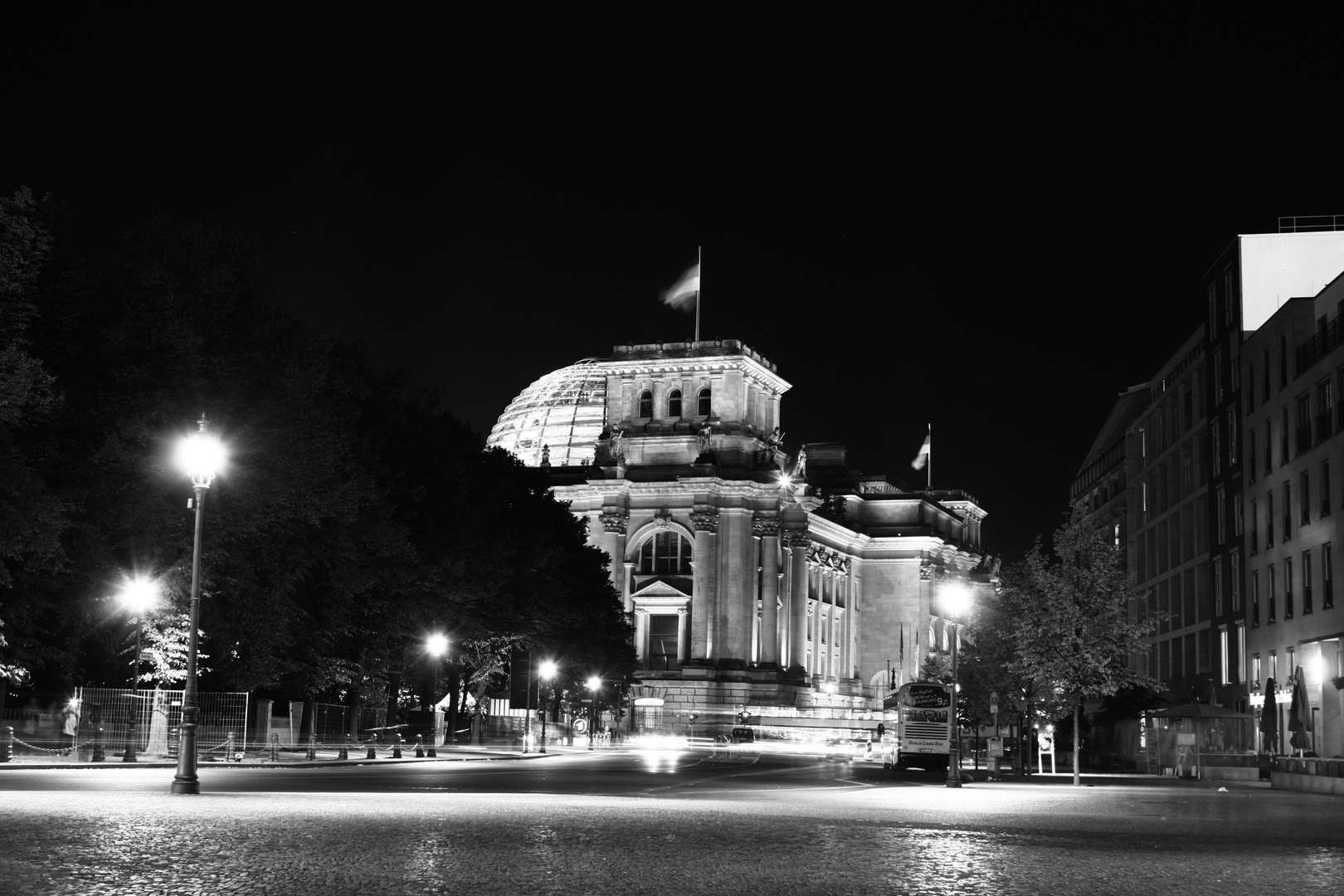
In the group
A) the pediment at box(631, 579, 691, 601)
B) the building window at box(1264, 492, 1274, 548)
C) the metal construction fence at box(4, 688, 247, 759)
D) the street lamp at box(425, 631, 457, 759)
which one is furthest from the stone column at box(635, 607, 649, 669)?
the metal construction fence at box(4, 688, 247, 759)

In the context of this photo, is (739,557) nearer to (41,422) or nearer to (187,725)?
(41,422)

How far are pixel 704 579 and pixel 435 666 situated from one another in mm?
56375

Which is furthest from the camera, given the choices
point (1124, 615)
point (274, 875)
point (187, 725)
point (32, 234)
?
point (1124, 615)

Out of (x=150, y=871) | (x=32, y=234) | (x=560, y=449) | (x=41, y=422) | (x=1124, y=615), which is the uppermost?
(x=560, y=449)

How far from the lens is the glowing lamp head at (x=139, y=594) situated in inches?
2078

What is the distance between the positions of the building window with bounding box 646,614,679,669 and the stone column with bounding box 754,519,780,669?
7347mm

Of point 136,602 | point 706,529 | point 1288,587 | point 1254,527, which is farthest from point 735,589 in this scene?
point 136,602

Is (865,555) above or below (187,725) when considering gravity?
above

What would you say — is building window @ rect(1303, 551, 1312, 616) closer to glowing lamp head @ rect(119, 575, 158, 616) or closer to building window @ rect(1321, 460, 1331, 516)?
building window @ rect(1321, 460, 1331, 516)

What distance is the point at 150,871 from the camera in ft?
54.3

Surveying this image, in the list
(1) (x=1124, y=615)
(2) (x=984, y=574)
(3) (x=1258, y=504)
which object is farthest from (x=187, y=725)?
(2) (x=984, y=574)

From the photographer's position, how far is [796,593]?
139 metres

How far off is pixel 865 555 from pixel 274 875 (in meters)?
161

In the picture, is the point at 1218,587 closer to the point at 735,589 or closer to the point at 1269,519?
the point at 1269,519
